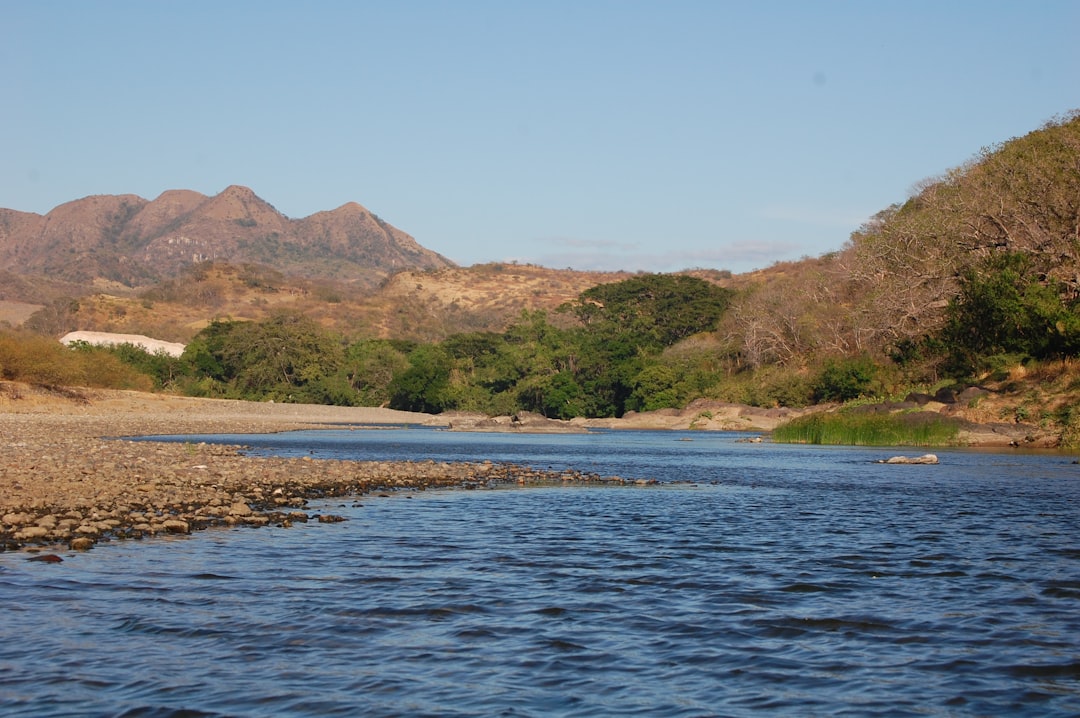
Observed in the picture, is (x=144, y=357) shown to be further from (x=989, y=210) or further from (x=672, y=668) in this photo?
(x=672, y=668)

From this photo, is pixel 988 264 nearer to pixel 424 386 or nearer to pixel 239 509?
pixel 239 509

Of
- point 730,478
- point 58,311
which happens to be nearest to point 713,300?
point 730,478

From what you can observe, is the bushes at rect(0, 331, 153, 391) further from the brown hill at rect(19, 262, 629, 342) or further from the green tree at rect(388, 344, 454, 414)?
the brown hill at rect(19, 262, 629, 342)

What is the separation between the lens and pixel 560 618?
11.2 metres

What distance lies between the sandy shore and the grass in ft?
71.8

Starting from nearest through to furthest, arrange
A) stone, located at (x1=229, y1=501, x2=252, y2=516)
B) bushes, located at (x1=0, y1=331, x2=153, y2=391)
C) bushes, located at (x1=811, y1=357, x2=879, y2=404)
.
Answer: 1. stone, located at (x1=229, y1=501, x2=252, y2=516)
2. bushes, located at (x1=0, y1=331, x2=153, y2=391)
3. bushes, located at (x1=811, y1=357, x2=879, y2=404)

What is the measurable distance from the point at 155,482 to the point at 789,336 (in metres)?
74.5

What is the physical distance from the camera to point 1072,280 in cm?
4647

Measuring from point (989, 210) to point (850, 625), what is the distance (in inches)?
1827

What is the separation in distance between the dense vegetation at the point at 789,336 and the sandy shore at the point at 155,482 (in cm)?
2690

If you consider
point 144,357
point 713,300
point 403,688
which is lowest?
point 403,688

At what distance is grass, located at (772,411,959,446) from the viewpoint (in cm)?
4547

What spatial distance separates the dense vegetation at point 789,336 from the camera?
159ft

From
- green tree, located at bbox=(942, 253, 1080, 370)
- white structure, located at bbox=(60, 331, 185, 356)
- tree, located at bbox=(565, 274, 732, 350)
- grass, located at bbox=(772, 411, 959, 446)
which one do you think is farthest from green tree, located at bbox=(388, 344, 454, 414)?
green tree, located at bbox=(942, 253, 1080, 370)
